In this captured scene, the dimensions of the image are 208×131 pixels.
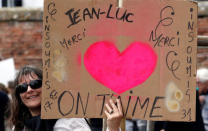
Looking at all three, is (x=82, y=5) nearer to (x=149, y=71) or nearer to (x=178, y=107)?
(x=149, y=71)

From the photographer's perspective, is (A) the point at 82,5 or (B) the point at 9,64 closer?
(A) the point at 82,5

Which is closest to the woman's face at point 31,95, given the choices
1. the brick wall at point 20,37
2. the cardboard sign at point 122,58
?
the cardboard sign at point 122,58

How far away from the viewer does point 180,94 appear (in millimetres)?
2270

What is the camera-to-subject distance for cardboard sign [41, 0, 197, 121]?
2.26 metres

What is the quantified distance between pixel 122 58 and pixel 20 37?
4523mm

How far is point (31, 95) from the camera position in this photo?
108 inches

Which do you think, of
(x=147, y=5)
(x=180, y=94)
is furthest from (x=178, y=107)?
(x=147, y=5)

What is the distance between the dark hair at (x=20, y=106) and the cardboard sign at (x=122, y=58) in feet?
1.89

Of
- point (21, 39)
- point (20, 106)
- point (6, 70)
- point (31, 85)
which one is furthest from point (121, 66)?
point (21, 39)

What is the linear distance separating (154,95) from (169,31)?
1.07 feet

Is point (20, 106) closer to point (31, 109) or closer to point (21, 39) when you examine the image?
point (31, 109)

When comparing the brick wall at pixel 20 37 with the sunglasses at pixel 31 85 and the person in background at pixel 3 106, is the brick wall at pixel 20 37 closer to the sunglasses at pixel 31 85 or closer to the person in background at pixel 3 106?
the person in background at pixel 3 106

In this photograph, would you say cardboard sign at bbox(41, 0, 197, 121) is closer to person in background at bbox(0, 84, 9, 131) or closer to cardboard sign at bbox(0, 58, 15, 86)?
person in background at bbox(0, 84, 9, 131)

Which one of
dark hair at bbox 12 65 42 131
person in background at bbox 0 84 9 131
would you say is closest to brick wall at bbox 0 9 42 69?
person in background at bbox 0 84 9 131
